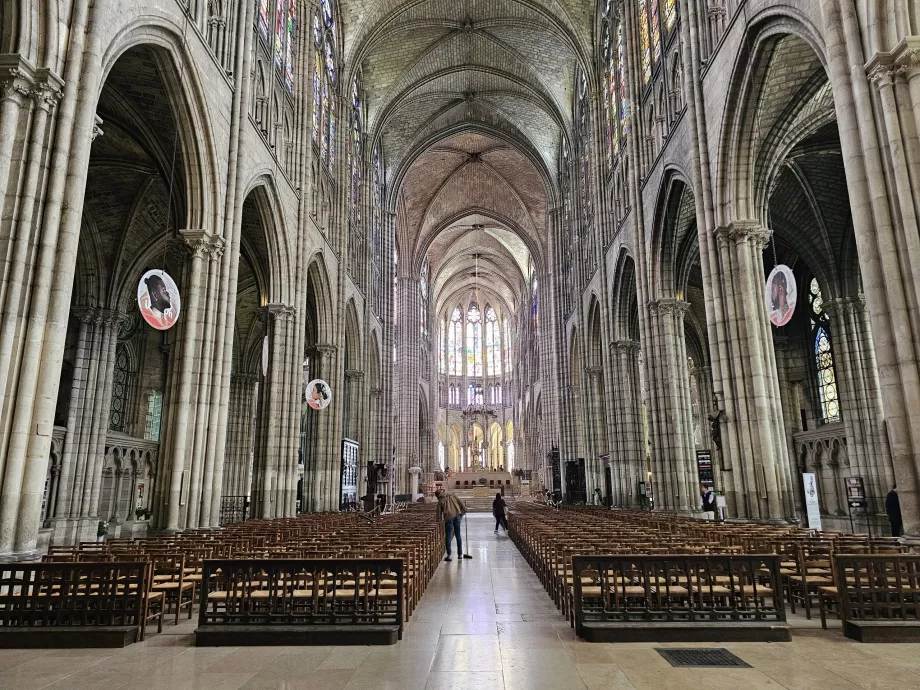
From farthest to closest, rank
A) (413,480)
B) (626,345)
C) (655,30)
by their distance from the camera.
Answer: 1. (413,480)
2. (626,345)
3. (655,30)

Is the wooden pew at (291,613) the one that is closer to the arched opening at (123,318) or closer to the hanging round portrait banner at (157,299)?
the hanging round portrait banner at (157,299)

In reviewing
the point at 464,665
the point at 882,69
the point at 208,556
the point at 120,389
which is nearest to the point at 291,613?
the point at 464,665

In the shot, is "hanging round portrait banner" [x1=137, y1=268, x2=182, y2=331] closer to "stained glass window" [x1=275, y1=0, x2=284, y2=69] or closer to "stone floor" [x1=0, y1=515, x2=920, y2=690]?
"stone floor" [x1=0, y1=515, x2=920, y2=690]

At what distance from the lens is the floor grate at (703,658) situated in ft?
14.9

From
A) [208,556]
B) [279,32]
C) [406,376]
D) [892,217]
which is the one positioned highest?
[279,32]

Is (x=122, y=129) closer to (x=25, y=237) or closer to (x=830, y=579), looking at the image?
(x=25, y=237)

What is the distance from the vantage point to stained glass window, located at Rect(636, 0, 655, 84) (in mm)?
20609

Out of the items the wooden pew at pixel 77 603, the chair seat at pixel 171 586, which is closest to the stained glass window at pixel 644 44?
the chair seat at pixel 171 586

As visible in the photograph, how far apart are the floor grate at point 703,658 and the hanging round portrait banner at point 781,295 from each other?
7.10 meters

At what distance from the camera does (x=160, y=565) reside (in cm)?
705

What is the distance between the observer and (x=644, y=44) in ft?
70.2

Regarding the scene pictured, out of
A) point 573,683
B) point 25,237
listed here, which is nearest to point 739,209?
point 573,683

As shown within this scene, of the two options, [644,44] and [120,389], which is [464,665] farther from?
[120,389]

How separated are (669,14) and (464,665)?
64.1 ft
